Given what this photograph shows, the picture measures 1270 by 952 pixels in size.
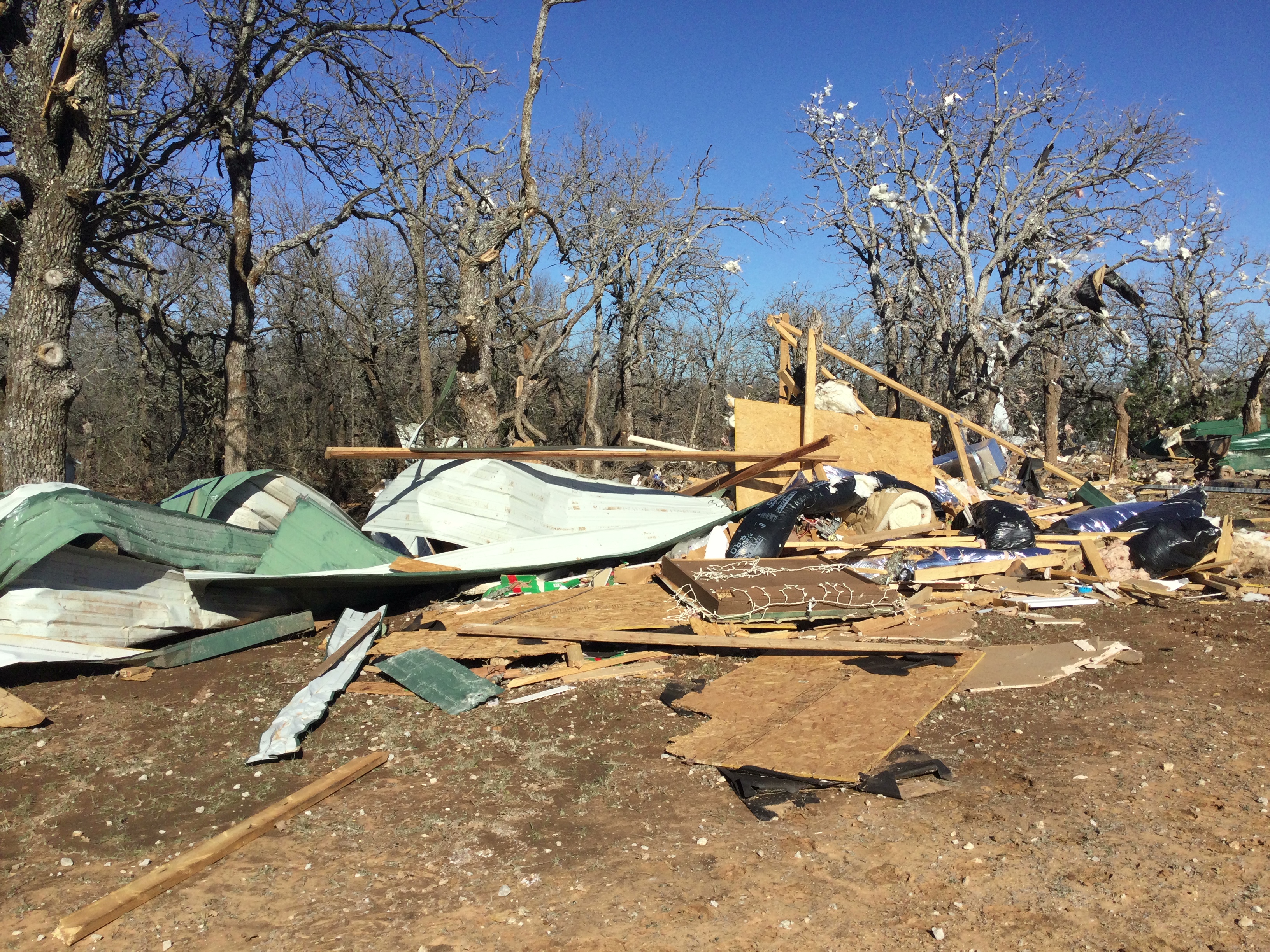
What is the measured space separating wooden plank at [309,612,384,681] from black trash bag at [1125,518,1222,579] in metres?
6.69

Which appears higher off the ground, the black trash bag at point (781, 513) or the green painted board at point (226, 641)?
the black trash bag at point (781, 513)

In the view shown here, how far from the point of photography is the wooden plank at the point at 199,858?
273 cm

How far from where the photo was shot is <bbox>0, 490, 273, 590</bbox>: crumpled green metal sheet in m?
5.17

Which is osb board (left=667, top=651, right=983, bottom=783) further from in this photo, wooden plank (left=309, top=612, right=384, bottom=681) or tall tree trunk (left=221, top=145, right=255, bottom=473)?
tall tree trunk (left=221, top=145, right=255, bottom=473)

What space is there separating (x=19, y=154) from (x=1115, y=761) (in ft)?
29.6

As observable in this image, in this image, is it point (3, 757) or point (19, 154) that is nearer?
point (3, 757)

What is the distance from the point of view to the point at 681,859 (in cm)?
315

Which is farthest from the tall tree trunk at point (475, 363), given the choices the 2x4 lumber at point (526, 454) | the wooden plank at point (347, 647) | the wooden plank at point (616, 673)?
the wooden plank at point (616, 673)

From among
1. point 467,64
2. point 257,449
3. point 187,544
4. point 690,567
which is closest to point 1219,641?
point 690,567

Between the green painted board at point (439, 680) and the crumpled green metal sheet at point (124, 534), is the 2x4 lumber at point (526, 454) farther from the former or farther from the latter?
the green painted board at point (439, 680)

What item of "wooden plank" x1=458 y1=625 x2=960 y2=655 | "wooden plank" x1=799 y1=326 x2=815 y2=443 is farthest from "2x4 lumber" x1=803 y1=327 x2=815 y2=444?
"wooden plank" x1=458 y1=625 x2=960 y2=655

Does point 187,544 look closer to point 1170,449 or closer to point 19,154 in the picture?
point 19,154

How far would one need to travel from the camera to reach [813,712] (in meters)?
4.44

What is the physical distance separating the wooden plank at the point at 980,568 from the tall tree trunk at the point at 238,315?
25.0ft
